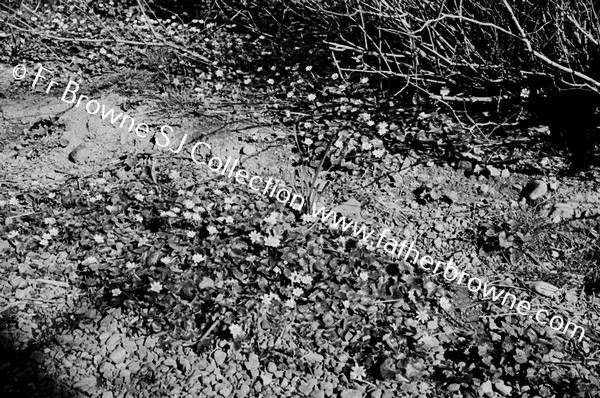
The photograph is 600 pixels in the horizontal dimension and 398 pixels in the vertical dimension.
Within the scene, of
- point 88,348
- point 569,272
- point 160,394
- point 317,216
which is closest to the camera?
point 160,394

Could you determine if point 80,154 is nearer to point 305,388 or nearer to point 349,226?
point 349,226

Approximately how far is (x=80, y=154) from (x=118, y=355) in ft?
5.89

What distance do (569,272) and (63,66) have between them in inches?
172

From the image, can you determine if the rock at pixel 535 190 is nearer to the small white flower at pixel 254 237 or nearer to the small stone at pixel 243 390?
the small white flower at pixel 254 237

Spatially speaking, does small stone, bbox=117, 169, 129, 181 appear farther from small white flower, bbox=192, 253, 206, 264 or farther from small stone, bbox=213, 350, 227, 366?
small stone, bbox=213, 350, 227, 366

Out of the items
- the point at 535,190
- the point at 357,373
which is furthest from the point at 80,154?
the point at 535,190

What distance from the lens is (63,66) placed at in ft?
17.0

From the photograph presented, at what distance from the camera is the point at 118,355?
107 inches

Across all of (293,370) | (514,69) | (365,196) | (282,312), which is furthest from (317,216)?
(514,69)

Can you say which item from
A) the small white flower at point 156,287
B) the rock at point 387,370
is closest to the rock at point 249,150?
the small white flower at point 156,287

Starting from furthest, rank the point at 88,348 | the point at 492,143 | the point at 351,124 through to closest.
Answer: the point at 351,124, the point at 492,143, the point at 88,348

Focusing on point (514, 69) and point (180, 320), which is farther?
point (514, 69)

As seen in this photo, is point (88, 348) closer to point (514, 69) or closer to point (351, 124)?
point (351, 124)

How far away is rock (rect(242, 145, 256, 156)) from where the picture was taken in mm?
3948
